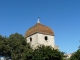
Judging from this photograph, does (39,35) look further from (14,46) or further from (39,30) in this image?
(14,46)

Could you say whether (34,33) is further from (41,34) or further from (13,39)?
(13,39)

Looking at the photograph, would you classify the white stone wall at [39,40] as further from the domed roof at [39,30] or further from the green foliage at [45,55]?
the green foliage at [45,55]

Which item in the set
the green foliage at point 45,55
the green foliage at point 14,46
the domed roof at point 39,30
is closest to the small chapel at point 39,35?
the domed roof at point 39,30

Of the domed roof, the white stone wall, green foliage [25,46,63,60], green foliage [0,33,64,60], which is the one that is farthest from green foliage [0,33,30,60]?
green foliage [25,46,63,60]

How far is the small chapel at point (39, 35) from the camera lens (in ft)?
147

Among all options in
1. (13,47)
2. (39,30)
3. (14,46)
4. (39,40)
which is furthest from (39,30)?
(13,47)

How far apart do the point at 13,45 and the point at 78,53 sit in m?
15.1

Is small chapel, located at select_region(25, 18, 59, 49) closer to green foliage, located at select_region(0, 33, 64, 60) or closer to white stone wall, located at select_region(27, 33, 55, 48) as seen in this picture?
white stone wall, located at select_region(27, 33, 55, 48)

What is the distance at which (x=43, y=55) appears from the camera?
28.3 meters

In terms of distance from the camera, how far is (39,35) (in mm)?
45156

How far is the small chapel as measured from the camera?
4494cm

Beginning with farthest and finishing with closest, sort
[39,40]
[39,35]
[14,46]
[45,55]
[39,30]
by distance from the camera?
[39,30]
[39,35]
[39,40]
[14,46]
[45,55]

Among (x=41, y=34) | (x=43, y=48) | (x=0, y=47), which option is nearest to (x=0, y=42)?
(x=0, y=47)

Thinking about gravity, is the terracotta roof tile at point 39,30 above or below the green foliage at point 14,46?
above
